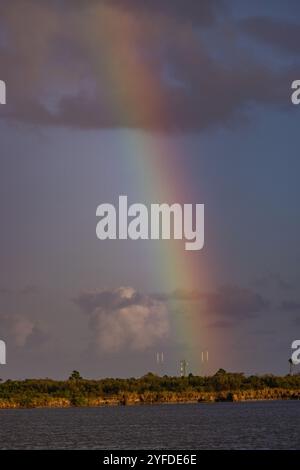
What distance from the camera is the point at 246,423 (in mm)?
147250

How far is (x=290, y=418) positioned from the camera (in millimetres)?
160875
